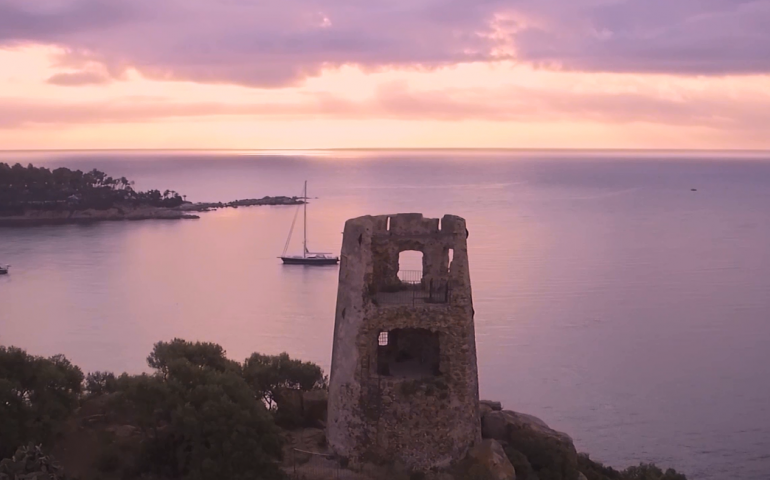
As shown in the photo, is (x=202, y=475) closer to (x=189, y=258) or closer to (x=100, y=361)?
(x=100, y=361)

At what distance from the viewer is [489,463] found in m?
18.9

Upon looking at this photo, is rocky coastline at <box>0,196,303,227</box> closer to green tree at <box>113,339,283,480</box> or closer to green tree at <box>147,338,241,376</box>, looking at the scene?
green tree at <box>147,338,241,376</box>

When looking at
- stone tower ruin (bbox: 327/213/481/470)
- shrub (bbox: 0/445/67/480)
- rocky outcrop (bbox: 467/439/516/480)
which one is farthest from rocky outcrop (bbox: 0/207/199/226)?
rocky outcrop (bbox: 467/439/516/480)

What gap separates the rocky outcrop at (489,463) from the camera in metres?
18.5

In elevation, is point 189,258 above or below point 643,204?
below

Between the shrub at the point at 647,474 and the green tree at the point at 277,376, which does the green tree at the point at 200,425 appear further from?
the shrub at the point at 647,474

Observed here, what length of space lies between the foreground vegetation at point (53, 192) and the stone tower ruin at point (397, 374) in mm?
103166

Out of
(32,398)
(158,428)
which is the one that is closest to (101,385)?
(32,398)

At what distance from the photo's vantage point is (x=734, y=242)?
307 feet

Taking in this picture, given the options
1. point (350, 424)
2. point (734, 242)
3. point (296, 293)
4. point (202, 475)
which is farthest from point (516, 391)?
point (734, 242)

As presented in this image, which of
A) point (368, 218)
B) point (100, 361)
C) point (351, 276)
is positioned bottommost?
point (100, 361)

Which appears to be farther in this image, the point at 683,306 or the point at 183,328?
the point at 683,306

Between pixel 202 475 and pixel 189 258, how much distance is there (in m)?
67.0

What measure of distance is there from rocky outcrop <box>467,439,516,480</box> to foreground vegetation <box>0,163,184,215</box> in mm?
105164
